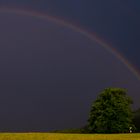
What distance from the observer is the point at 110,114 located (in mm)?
92438

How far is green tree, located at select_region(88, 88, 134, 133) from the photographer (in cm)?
9219

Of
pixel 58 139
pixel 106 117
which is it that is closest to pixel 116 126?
pixel 106 117

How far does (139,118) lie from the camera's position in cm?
15338

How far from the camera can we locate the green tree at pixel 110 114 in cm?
9219

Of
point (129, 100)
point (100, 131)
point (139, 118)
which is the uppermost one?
point (139, 118)

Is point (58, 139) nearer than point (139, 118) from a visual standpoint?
Yes

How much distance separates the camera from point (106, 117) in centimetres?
9281

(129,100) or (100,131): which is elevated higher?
(129,100)

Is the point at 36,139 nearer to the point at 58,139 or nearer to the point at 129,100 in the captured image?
the point at 58,139

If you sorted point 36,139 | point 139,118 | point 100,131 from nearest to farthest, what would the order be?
point 36,139 < point 100,131 < point 139,118

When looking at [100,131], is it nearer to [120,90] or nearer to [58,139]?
[120,90]

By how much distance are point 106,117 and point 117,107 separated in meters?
3.40

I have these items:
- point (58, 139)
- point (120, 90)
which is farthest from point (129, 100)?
point (58, 139)

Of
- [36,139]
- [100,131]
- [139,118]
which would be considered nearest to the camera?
[36,139]
